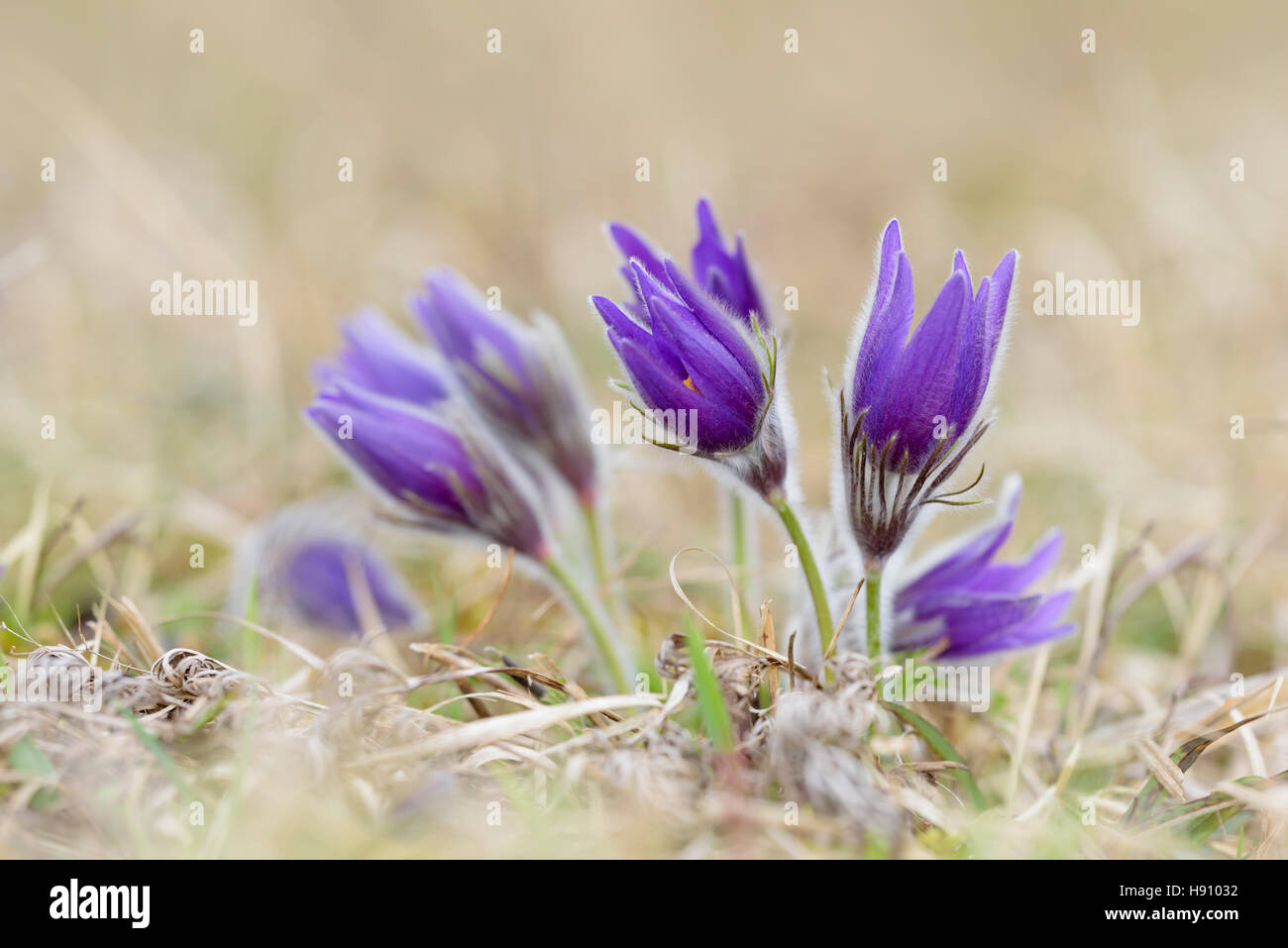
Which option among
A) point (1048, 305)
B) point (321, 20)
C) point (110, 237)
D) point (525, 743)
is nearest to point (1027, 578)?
point (525, 743)

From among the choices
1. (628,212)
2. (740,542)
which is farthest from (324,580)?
(628,212)

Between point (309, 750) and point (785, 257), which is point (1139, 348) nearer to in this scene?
point (785, 257)

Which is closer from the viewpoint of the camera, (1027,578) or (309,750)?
(309,750)

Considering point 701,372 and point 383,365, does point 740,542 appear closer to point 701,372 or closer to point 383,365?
point 701,372

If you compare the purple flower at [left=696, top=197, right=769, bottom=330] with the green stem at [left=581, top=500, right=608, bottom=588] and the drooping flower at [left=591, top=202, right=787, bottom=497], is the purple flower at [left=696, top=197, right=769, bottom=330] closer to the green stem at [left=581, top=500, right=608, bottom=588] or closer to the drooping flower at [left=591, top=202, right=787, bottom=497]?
the drooping flower at [left=591, top=202, right=787, bottom=497]

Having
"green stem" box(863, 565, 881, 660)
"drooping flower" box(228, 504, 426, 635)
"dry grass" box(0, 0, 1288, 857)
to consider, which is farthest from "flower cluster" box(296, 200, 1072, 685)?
"drooping flower" box(228, 504, 426, 635)
